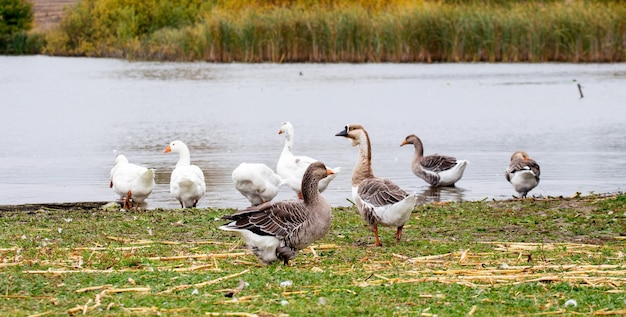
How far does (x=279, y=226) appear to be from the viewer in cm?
899

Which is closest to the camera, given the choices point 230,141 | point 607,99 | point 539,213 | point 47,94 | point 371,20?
point 539,213

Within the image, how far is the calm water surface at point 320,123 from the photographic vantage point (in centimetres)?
1866

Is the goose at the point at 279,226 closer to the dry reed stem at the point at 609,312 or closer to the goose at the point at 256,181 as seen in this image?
the dry reed stem at the point at 609,312

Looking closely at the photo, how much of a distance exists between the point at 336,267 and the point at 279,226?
69 cm

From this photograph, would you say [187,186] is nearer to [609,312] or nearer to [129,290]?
[129,290]

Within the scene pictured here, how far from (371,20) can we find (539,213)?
44.7 metres

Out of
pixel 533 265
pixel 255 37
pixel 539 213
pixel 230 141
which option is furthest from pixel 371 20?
pixel 533 265

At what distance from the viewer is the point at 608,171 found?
766 inches

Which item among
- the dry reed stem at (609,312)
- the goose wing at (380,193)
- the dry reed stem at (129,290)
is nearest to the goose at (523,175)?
the goose wing at (380,193)

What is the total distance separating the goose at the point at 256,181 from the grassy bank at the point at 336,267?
1531 mm

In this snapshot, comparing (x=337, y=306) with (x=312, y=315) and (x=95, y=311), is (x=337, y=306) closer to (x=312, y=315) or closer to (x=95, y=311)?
(x=312, y=315)

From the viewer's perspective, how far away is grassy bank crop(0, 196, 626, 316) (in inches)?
289

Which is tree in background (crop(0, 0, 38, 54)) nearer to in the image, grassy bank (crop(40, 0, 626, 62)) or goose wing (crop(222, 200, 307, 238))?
grassy bank (crop(40, 0, 626, 62))

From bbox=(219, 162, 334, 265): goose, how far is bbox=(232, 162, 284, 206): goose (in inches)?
220
